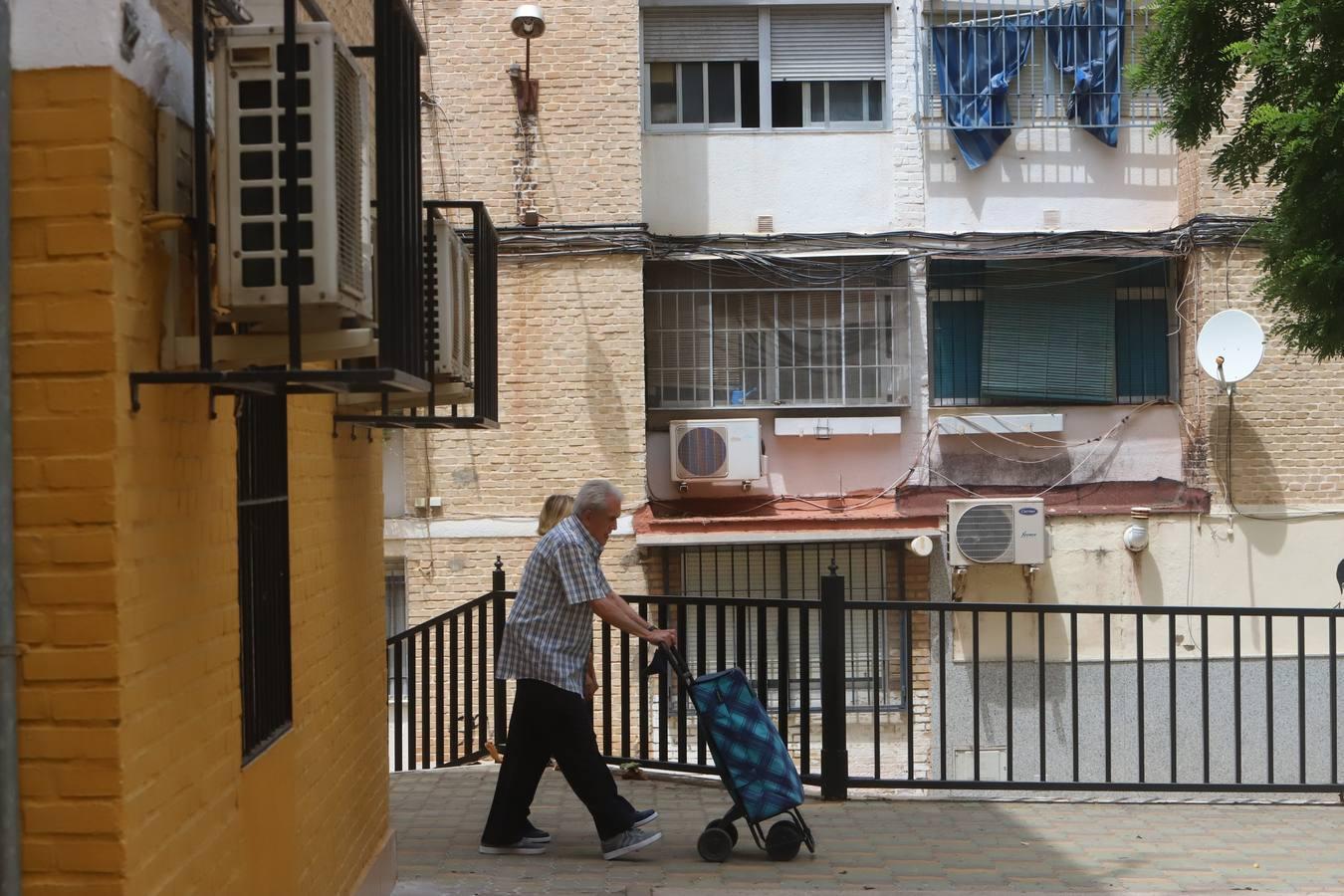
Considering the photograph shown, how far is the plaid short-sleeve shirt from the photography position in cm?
660

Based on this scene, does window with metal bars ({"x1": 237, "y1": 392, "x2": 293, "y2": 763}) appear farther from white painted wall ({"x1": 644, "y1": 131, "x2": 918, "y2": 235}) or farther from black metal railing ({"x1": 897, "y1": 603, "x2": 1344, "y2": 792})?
white painted wall ({"x1": 644, "y1": 131, "x2": 918, "y2": 235})

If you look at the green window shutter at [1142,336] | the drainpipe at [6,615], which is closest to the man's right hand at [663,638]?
the drainpipe at [6,615]

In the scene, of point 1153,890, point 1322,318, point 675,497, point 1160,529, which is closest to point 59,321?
point 1153,890

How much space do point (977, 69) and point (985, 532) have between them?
4852 millimetres

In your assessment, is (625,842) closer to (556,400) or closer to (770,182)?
(556,400)

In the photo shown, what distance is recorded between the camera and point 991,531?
1502 centimetres

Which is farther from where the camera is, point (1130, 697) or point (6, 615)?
point (1130, 697)

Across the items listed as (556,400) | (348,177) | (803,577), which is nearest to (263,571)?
(348,177)

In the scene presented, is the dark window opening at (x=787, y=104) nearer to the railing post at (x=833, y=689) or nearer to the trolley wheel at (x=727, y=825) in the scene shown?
the railing post at (x=833, y=689)

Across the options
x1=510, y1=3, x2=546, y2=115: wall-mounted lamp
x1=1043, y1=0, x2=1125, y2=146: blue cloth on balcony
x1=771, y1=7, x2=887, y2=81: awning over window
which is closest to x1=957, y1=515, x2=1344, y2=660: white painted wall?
x1=1043, y1=0, x2=1125, y2=146: blue cloth on balcony

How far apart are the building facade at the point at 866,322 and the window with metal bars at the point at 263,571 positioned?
10.6 metres

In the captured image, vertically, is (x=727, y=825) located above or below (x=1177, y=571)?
below

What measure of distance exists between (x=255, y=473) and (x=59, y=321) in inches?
54.8

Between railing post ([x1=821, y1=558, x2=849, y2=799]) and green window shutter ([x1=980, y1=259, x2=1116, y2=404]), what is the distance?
7.98 metres
